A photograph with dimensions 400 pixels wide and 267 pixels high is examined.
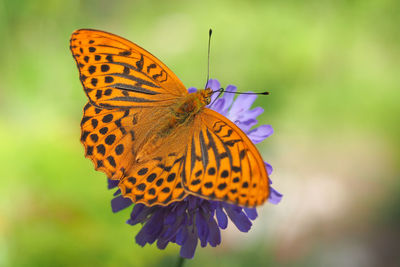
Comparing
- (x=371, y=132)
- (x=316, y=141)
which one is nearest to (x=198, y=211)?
(x=316, y=141)

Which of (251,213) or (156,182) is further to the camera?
(251,213)

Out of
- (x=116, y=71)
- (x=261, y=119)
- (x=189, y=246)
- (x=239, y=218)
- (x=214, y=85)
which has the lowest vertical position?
(x=189, y=246)

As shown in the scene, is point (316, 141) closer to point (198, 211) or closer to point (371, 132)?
point (371, 132)

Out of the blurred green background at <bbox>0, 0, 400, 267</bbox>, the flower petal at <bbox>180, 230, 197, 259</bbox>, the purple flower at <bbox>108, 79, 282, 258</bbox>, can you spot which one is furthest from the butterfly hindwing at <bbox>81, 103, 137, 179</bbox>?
the blurred green background at <bbox>0, 0, 400, 267</bbox>

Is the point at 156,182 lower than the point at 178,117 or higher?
lower

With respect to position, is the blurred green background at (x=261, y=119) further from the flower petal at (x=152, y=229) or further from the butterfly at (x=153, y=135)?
the butterfly at (x=153, y=135)

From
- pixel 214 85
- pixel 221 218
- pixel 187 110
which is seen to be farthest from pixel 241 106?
pixel 221 218

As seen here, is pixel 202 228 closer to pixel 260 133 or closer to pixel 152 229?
pixel 152 229
